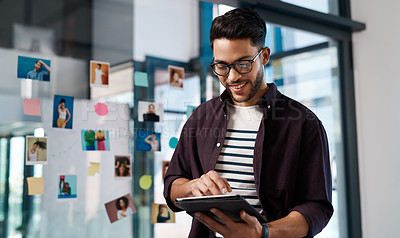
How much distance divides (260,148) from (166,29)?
135 centimetres

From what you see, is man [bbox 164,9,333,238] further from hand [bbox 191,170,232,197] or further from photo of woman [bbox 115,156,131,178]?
photo of woman [bbox 115,156,131,178]

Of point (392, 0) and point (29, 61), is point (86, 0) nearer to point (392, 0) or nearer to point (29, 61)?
point (29, 61)

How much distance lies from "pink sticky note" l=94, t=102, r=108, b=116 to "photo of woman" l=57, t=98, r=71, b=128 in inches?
5.5

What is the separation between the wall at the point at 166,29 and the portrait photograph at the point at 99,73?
0.68 ft

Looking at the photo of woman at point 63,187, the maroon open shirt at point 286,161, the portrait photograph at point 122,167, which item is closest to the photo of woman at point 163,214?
the portrait photograph at point 122,167

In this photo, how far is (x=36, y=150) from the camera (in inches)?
76.3

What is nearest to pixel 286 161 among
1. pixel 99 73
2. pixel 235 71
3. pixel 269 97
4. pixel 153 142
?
pixel 269 97

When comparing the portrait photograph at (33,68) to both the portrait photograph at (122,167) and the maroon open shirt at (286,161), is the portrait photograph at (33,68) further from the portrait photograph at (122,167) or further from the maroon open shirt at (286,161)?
the maroon open shirt at (286,161)

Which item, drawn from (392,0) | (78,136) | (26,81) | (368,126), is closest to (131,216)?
(78,136)

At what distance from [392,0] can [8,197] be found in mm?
2498

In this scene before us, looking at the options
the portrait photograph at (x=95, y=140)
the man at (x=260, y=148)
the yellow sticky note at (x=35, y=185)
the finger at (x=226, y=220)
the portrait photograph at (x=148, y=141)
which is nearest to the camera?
the finger at (x=226, y=220)

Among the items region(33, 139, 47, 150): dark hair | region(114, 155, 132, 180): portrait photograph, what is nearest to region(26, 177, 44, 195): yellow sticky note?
region(33, 139, 47, 150): dark hair

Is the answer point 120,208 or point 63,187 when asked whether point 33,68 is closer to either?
point 63,187

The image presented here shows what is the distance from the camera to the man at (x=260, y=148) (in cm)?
128
